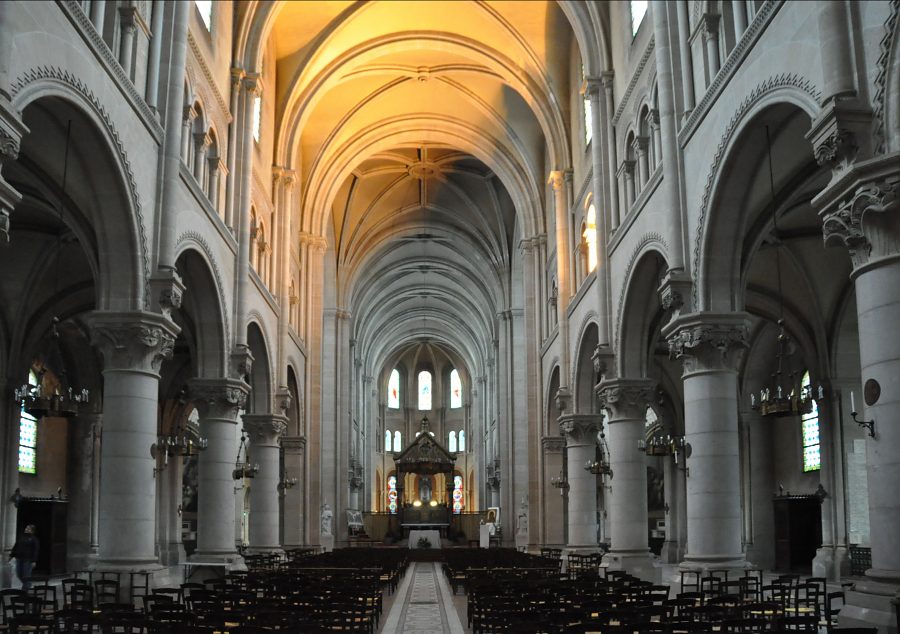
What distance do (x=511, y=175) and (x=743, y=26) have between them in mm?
25570

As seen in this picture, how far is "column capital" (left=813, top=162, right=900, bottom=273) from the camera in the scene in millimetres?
11031

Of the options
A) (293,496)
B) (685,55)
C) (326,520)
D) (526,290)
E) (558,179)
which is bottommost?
(326,520)

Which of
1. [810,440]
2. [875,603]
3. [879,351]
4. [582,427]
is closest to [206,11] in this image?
[582,427]

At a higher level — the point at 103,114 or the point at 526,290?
the point at 526,290

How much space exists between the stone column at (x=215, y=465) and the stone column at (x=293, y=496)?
47.1ft

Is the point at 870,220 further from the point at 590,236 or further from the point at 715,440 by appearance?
the point at 590,236

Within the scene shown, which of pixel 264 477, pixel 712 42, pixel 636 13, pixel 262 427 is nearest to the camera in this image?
pixel 712 42

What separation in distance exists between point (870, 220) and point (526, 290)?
3230cm

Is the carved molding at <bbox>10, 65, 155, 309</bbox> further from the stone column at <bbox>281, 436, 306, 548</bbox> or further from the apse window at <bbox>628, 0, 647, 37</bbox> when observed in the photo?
the stone column at <bbox>281, 436, 306, 548</bbox>

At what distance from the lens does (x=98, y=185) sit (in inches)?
686

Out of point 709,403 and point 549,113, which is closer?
point 709,403

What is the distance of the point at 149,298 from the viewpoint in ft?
61.0

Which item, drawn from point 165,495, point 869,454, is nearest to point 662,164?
point 869,454

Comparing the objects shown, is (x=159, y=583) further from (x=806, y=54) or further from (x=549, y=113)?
(x=549, y=113)
